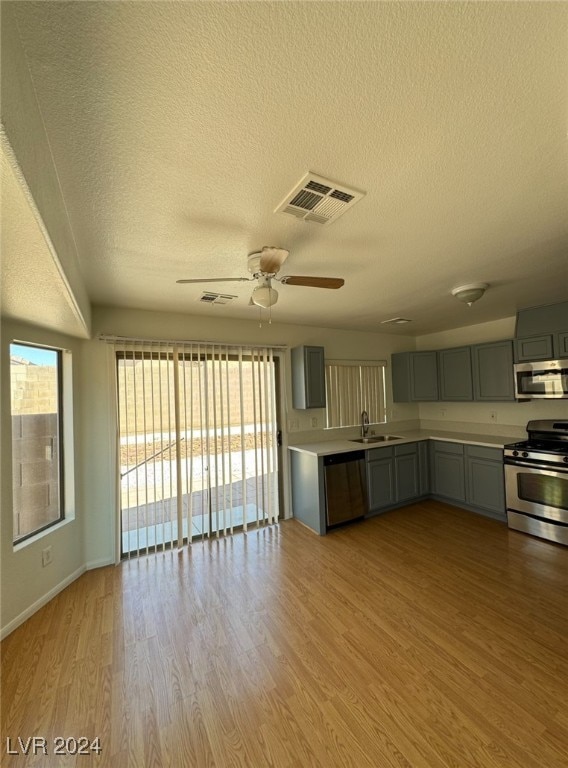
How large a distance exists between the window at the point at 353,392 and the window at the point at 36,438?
10.3 ft

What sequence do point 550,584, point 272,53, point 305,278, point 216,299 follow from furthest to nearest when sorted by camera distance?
point 216,299
point 550,584
point 305,278
point 272,53

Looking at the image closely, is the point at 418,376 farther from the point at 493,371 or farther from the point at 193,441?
the point at 193,441

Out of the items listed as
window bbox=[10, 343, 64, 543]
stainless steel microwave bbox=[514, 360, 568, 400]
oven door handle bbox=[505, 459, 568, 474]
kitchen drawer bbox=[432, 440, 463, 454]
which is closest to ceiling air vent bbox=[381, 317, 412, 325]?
stainless steel microwave bbox=[514, 360, 568, 400]

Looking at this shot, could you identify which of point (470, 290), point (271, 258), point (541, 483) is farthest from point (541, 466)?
point (271, 258)

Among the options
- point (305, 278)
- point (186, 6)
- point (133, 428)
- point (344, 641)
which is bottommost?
point (344, 641)

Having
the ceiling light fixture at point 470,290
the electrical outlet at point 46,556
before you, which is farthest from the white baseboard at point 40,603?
the ceiling light fixture at point 470,290

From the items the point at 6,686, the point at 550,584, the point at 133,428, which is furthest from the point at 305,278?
the point at 550,584

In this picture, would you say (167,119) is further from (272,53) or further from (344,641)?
(344,641)

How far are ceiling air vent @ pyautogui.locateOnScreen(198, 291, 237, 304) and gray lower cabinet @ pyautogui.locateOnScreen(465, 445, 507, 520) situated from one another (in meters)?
3.54

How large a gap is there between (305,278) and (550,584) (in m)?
3.09

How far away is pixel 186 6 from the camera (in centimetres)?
70

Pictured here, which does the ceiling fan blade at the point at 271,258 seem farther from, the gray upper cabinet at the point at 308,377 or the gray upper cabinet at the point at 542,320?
the gray upper cabinet at the point at 542,320

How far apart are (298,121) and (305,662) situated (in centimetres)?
268

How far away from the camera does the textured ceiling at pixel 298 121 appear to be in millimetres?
747
